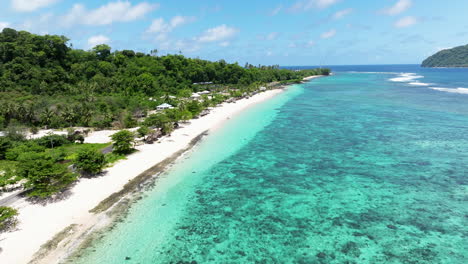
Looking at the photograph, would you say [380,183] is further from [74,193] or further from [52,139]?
[52,139]

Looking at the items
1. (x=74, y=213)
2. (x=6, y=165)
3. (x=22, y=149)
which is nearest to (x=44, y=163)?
(x=74, y=213)

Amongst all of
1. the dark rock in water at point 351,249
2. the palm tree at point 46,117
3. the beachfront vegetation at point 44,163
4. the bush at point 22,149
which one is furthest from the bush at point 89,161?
the palm tree at point 46,117

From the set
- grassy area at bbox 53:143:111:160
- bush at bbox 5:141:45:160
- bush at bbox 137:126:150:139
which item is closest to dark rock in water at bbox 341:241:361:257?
grassy area at bbox 53:143:111:160

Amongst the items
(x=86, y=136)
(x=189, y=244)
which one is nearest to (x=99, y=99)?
(x=86, y=136)

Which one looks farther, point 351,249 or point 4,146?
point 4,146

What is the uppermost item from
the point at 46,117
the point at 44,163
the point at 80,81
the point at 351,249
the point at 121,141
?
the point at 80,81

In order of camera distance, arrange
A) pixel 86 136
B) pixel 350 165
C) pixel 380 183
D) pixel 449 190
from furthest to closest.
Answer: pixel 86 136 < pixel 350 165 < pixel 380 183 < pixel 449 190

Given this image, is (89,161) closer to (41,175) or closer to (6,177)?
(41,175)

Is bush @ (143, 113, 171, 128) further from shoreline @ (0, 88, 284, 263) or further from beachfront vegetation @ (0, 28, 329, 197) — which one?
Answer: shoreline @ (0, 88, 284, 263)
